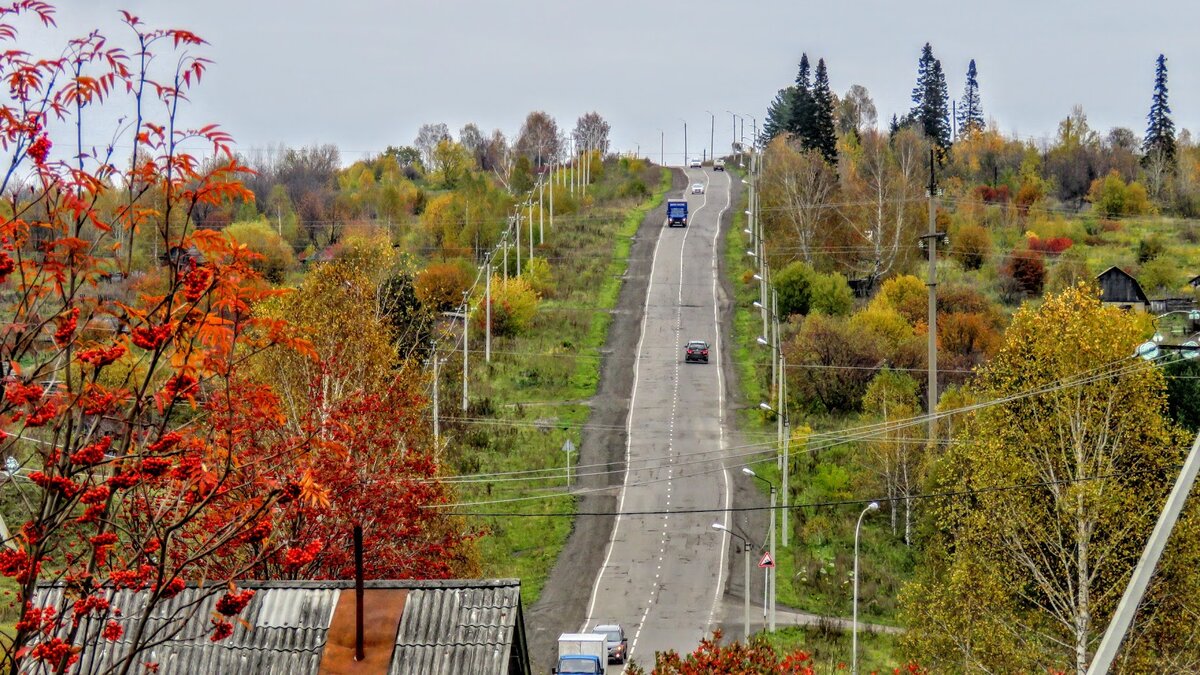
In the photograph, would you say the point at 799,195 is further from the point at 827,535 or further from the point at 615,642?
the point at 615,642

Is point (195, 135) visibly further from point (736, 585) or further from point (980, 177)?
point (980, 177)

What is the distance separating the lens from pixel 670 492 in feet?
188

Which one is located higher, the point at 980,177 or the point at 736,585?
the point at 980,177

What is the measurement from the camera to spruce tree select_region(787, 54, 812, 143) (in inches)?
5020

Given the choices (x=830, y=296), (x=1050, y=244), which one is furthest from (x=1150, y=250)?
(x=830, y=296)

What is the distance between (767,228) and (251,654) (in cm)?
9199

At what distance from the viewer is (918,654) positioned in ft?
112

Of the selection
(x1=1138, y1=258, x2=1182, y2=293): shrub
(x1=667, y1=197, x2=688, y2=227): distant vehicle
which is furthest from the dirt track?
(x1=1138, y1=258, x2=1182, y2=293): shrub

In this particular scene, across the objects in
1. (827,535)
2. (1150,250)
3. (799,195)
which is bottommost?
(827,535)

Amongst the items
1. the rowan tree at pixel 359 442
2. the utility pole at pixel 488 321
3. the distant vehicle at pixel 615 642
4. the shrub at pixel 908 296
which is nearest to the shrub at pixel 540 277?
the utility pole at pixel 488 321

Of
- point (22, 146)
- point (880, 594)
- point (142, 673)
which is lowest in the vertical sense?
point (880, 594)

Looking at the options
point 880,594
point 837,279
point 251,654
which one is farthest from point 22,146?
point 837,279

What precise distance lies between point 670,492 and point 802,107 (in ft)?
263

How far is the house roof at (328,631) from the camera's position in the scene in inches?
621
